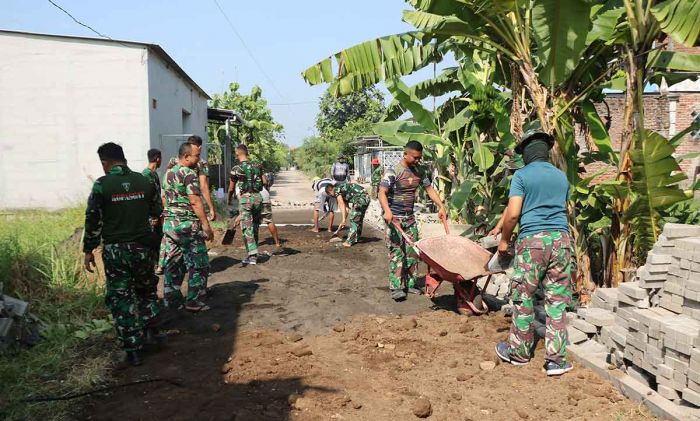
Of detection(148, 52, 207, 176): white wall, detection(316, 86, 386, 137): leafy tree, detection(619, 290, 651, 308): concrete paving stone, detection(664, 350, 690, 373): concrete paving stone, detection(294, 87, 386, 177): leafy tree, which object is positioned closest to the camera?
detection(664, 350, 690, 373): concrete paving stone

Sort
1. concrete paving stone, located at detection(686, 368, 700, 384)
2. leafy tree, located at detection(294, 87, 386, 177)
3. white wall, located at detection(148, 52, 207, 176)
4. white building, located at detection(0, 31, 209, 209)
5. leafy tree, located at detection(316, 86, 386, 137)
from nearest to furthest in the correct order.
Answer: concrete paving stone, located at detection(686, 368, 700, 384) → white building, located at detection(0, 31, 209, 209) → white wall, located at detection(148, 52, 207, 176) → leafy tree, located at detection(294, 87, 386, 177) → leafy tree, located at detection(316, 86, 386, 137)

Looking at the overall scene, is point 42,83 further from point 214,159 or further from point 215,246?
point 214,159

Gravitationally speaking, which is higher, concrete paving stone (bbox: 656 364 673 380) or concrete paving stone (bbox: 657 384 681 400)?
concrete paving stone (bbox: 656 364 673 380)

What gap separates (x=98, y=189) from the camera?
14.3ft

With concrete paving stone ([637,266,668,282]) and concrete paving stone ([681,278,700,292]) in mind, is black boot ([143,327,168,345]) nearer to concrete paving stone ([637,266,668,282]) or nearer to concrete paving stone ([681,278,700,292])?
concrete paving stone ([637,266,668,282])

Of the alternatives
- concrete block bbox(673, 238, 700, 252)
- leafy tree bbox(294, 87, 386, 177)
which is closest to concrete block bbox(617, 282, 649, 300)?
concrete block bbox(673, 238, 700, 252)

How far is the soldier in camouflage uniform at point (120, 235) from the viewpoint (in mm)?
4383

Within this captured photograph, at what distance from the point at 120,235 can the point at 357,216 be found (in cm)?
593

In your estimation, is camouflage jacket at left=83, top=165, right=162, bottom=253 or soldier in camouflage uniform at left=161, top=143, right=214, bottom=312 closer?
camouflage jacket at left=83, top=165, right=162, bottom=253

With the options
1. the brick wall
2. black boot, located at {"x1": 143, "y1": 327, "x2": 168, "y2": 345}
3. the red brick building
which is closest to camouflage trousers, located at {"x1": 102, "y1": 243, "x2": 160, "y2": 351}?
black boot, located at {"x1": 143, "y1": 327, "x2": 168, "y2": 345}

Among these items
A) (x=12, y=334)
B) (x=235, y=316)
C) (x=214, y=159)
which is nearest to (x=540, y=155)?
(x=235, y=316)

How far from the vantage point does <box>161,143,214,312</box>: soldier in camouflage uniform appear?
5582 mm

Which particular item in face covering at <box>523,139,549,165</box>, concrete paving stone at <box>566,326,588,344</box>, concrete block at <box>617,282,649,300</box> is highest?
face covering at <box>523,139,549,165</box>

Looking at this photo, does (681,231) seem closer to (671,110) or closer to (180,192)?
(180,192)
